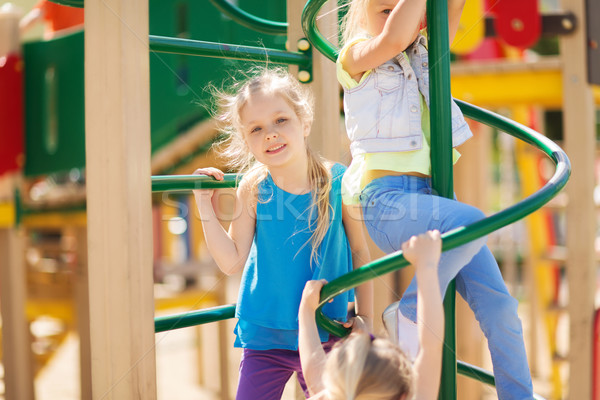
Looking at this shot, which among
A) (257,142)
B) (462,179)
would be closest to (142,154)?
(257,142)

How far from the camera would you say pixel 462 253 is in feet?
4.43

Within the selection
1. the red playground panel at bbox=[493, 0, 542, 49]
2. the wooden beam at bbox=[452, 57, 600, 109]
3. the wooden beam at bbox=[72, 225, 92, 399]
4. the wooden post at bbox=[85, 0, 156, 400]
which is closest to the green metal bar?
the wooden post at bbox=[85, 0, 156, 400]

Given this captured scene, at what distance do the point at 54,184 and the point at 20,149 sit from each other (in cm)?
162

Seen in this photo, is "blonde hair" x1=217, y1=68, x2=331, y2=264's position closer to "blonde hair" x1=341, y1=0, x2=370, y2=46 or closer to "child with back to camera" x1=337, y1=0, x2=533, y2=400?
"child with back to camera" x1=337, y1=0, x2=533, y2=400

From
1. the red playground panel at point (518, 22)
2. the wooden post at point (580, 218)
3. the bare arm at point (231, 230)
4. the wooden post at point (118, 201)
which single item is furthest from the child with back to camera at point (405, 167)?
the red playground panel at point (518, 22)

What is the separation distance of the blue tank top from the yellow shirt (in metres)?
0.07

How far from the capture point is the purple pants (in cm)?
161

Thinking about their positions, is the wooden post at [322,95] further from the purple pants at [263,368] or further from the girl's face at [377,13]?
the purple pants at [263,368]

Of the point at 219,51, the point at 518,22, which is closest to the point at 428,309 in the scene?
the point at 219,51

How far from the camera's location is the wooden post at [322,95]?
1957 mm

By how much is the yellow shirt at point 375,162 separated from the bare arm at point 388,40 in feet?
0.10

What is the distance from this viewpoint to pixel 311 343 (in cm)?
141

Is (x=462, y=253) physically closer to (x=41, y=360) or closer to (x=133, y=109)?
(x=133, y=109)

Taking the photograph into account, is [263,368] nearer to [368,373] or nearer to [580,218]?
[368,373]
